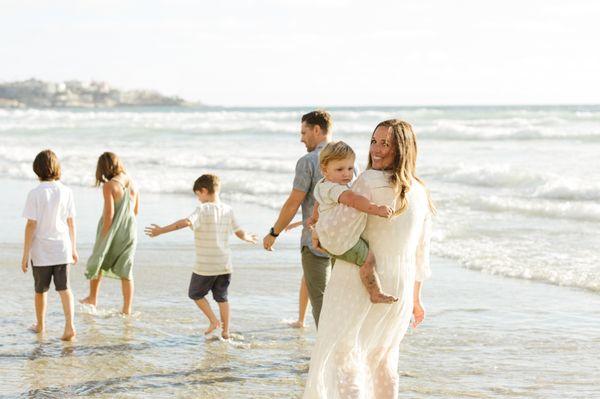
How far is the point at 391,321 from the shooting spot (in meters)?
4.27

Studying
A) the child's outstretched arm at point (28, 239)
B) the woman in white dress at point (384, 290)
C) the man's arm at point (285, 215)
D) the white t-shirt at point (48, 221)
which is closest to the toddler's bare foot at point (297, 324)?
the man's arm at point (285, 215)

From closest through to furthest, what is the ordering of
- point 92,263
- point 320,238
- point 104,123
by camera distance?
point 320,238 → point 92,263 → point 104,123

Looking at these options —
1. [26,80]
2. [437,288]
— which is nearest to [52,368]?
[437,288]

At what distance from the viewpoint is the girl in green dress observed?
292 inches

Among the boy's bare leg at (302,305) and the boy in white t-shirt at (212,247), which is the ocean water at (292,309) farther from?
the boy in white t-shirt at (212,247)

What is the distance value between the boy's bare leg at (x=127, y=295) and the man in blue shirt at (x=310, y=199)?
206 centimetres

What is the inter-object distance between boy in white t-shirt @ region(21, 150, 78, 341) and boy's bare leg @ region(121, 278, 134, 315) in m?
0.84

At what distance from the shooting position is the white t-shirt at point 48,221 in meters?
6.60

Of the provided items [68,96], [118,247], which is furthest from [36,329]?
[68,96]

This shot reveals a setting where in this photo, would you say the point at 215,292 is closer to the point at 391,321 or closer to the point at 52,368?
the point at 52,368

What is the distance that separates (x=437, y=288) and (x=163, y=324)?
272 centimetres

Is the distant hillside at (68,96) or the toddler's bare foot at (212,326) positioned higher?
the distant hillside at (68,96)

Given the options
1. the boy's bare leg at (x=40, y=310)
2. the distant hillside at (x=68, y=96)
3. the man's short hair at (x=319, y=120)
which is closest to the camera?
the man's short hair at (x=319, y=120)

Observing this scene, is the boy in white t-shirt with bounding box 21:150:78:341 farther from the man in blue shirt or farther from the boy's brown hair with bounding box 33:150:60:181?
the man in blue shirt
